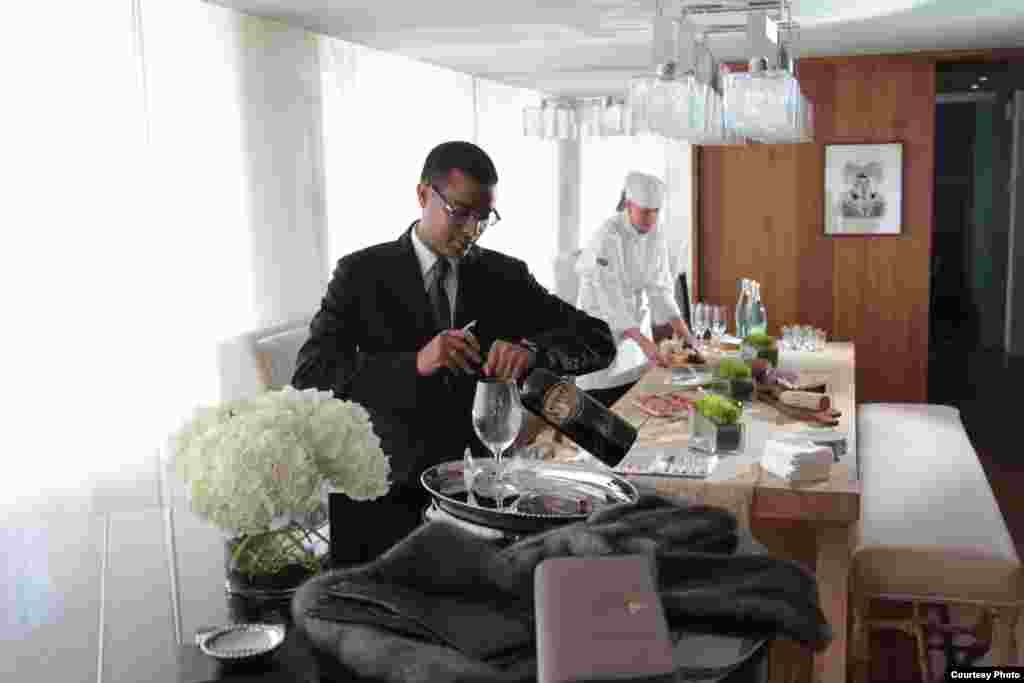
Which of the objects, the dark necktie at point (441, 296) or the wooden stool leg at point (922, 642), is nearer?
the dark necktie at point (441, 296)

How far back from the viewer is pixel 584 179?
9.72 metres

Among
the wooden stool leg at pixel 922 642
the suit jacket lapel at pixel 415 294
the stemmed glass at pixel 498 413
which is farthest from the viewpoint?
the wooden stool leg at pixel 922 642

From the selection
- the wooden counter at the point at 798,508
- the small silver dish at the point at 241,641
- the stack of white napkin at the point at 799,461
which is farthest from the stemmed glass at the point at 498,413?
the stack of white napkin at the point at 799,461

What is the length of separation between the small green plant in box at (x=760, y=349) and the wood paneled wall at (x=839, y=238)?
2.22 m

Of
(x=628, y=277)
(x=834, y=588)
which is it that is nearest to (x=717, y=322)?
(x=628, y=277)

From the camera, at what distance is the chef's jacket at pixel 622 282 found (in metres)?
5.23

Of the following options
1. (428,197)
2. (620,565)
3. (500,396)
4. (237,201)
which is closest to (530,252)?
(237,201)

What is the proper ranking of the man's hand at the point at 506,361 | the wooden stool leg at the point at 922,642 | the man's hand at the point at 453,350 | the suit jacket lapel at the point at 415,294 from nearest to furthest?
the man's hand at the point at 506,361 → the man's hand at the point at 453,350 → the suit jacket lapel at the point at 415,294 → the wooden stool leg at the point at 922,642

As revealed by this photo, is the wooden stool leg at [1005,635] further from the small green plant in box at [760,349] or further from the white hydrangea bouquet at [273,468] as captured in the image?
the white hydrangea bouquet at [273,468]

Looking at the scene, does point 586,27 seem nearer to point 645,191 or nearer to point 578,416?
point 645,191

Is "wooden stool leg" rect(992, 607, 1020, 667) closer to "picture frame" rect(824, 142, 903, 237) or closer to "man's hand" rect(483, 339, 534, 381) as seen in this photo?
"man's hand" rect(483, 339, 534, 381)

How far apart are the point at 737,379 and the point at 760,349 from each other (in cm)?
59

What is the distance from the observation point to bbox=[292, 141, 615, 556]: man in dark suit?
95.3 inches

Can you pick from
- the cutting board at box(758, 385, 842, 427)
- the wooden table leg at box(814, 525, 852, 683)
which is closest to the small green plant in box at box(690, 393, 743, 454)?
the wooden table leg at box(814, 525, 852, 683)
